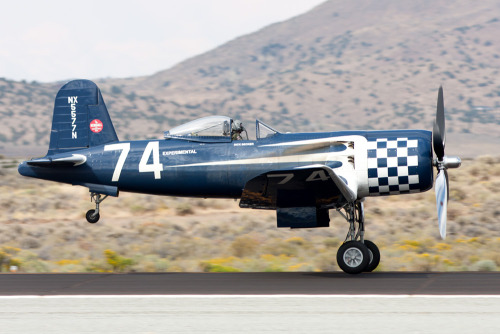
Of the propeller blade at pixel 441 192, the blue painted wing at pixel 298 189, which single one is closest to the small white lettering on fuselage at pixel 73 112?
the blue painted wing at pixel 298 189

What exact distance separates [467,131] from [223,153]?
246 ft

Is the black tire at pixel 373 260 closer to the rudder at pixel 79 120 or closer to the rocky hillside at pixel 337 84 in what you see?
the rudder at pixel 79 120

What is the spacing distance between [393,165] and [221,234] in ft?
35.0

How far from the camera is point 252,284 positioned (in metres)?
11.8

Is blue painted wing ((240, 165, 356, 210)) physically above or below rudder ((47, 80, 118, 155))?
below

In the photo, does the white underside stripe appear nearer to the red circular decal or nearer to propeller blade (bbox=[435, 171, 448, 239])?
propeller blade (bbox=[435, 171, 448, 239])

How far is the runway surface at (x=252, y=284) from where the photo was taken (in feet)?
35.4

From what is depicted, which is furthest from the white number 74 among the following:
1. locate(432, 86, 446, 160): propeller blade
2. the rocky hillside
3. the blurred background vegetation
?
the rocky hillside

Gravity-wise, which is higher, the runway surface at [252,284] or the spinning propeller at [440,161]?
the spinning propeller at [440,161]

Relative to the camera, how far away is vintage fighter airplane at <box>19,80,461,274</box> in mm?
12766

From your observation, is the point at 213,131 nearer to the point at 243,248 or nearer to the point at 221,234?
the point at 243,248

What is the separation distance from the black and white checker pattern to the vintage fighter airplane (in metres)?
0.02

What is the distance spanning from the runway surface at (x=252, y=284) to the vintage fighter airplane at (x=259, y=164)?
2.99ft

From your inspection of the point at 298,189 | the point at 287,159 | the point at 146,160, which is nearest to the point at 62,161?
the point at 146,160
